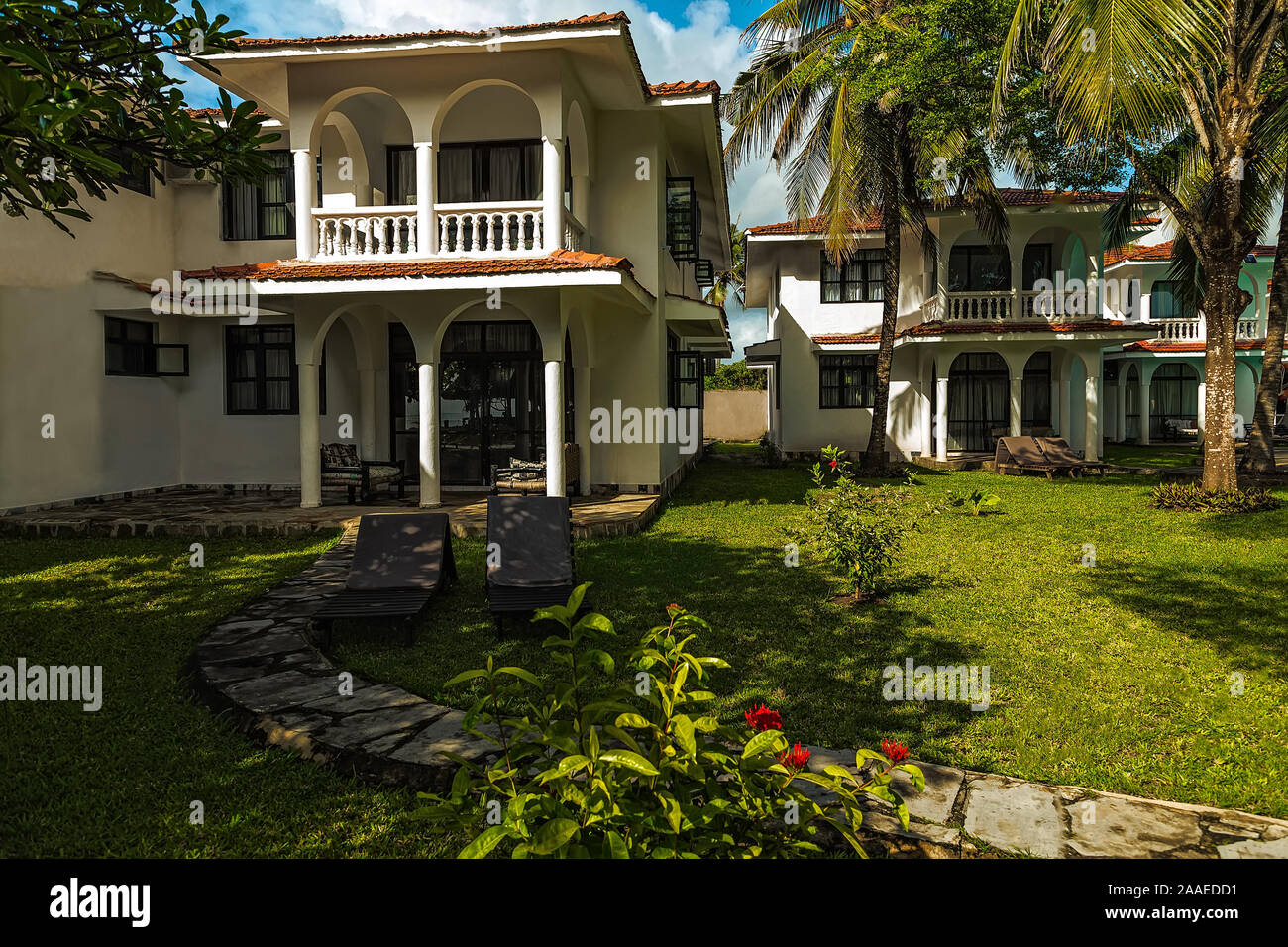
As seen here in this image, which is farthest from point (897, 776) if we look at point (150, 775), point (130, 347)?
point (130, 347)

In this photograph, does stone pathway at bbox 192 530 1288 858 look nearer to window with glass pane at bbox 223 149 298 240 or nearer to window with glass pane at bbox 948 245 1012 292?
window with glass pane at bbox 223 149 298 240

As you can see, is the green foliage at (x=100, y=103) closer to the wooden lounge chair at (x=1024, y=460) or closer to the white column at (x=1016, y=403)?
the wooden lounge chair at (x=1024, y=460)

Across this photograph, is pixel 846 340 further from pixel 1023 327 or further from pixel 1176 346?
pixel 1176 346

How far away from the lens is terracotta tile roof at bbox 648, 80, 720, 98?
43.5ft

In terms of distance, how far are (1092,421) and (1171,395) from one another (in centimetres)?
1285

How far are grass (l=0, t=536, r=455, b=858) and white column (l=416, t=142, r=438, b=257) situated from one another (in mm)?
6148

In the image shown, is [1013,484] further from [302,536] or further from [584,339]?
[302,536]

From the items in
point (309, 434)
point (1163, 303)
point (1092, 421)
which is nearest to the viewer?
point (309, 434)

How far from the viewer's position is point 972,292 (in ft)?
72.1

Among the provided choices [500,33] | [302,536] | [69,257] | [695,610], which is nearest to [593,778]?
[695,610]

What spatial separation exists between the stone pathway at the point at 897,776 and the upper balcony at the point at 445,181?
24.2 feet

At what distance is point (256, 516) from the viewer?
11.8 m

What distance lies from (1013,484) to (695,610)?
12.3 meters

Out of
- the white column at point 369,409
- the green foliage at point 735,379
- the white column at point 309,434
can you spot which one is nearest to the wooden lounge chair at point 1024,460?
the white column at point 369,409
